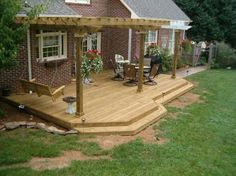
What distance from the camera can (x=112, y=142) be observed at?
784 centimetres

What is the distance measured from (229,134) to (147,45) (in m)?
9.76

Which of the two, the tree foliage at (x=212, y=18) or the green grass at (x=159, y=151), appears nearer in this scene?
the green grass at (x=159, y=151)

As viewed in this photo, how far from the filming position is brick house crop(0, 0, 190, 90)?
1062 centimetres

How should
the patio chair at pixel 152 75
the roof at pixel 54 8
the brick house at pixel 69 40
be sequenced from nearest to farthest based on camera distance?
1. the roof at pixel 54 8
2. the brick house at pixel 69 40
3. the patio chair at pixel 152 75

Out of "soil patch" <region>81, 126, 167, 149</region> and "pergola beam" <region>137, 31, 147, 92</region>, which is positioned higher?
"pergola beam" <region>137, 31, 147, 92</region>

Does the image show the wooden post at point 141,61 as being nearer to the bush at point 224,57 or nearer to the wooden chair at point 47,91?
the wooden chair at point 47,91

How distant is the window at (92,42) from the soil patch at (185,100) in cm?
522

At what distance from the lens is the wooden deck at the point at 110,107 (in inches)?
334

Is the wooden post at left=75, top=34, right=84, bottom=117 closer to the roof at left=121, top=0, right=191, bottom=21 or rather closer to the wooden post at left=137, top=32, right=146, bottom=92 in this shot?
the wooden post at left=137, top=32, right=146, bottom=92

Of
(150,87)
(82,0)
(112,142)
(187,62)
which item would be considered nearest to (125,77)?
(150,87)

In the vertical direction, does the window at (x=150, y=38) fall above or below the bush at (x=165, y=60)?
above

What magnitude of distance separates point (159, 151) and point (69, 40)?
6724mm

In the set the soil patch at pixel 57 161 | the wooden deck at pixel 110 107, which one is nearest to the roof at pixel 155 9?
the wooden deck at pixel 110 107

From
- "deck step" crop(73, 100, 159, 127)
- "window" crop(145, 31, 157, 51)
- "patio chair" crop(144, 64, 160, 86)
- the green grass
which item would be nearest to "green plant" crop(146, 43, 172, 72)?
"window" crop(145, 31, 157, 51)
